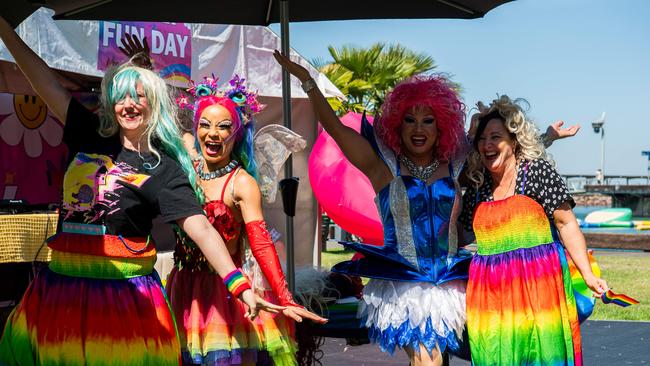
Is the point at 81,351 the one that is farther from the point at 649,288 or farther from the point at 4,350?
the point at 649,288

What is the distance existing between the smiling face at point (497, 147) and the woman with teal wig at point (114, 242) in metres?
1.54

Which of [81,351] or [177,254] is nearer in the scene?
[81,351]

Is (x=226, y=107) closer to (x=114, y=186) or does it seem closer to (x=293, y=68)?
(x=293, y=68)

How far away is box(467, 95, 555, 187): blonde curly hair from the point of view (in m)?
3.91

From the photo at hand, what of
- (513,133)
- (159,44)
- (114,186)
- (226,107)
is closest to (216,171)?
(226,107)

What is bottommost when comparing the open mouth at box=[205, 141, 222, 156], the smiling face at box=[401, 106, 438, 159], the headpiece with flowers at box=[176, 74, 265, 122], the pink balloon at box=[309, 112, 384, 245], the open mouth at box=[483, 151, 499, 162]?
the pink balloon at box=[309, 112, 384, 245]

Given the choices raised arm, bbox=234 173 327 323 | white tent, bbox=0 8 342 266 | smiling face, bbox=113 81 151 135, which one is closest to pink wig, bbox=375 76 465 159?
raised arm, bbox=234 173 327 323

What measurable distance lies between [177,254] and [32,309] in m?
0.95

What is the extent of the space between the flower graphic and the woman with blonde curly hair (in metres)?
5.54

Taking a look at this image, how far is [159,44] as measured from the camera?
803 centimetres

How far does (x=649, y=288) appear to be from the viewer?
10.4 meters

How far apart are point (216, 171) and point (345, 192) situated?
231 centimetres

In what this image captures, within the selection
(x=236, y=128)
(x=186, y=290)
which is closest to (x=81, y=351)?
(x=186, y=290)

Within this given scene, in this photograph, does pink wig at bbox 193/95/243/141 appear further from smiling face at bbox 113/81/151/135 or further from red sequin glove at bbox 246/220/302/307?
smiling face at bbox 113/81/151/135
